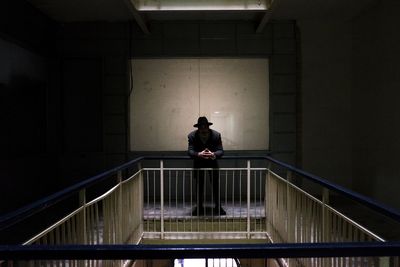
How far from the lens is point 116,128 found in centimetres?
A: 703

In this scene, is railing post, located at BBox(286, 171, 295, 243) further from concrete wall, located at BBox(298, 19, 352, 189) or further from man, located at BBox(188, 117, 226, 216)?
concrete wall, located at BBox(298, 19, 352, 189)

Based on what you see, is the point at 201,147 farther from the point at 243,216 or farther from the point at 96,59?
the point at 96,59

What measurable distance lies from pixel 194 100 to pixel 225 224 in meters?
2.77

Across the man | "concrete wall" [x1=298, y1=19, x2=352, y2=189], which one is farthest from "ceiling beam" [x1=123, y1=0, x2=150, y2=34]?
"concrete wall" [x1=298, y1=19, x2=352, y2=189]

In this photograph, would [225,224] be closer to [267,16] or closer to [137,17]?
[267,16]

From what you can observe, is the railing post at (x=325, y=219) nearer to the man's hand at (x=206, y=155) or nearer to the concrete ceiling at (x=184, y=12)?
the man's hand at (x=206, y=155)

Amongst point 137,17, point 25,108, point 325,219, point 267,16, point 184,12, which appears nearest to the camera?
point 325,219

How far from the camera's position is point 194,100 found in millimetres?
7098

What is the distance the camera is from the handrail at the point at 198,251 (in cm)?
128

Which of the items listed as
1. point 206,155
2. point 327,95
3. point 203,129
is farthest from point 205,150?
point 327,95

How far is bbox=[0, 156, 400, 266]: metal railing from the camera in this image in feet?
4.32

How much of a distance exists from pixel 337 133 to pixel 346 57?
1455 mm

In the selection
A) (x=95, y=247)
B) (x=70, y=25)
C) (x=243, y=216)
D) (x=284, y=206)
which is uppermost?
(x=70, y=25)

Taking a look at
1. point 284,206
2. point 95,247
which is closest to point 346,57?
point 284,206
